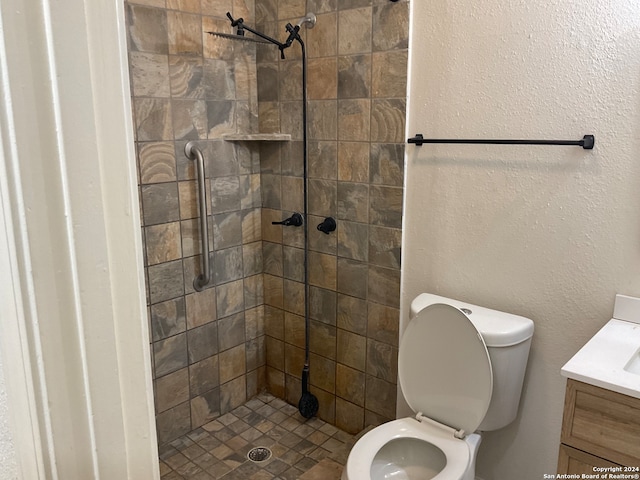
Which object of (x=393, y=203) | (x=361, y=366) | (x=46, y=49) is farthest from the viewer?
(x=361, y=366)

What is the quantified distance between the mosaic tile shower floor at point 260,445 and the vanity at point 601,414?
1159 mm


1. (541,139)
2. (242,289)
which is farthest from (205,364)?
(541,139)

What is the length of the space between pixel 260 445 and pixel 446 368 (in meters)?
1.11

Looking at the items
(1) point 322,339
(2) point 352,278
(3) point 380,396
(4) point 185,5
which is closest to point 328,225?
(2) point 352,278

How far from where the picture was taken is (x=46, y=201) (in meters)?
0.39

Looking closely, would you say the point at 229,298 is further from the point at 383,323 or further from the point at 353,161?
the point at 353,161

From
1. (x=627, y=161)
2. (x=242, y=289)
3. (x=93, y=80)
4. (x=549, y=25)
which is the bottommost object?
(x=242, y=289)

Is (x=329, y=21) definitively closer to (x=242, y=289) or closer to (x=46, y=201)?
(x=242, y=289)

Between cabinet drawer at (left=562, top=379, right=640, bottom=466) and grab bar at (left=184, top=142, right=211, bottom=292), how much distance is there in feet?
5.31

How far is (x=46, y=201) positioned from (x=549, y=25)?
1699 mm

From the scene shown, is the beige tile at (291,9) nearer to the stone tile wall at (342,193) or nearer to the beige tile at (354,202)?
the stone tile wall at (342,193)

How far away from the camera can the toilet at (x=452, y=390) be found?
1691 mm

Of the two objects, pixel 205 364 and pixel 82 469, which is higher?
pixel 82 469

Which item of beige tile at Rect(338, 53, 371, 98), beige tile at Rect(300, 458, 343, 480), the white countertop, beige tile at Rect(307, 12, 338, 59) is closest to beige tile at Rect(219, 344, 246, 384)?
beige tile at Rect(300, 458, 343, 480)
